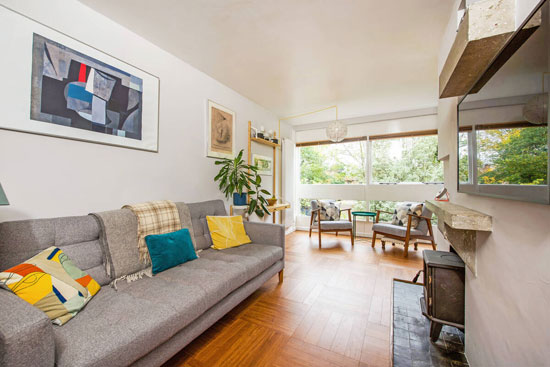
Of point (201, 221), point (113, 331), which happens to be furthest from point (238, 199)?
point (113, 331)

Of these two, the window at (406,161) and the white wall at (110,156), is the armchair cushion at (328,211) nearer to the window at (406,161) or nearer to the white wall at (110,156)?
the window at (406,161)

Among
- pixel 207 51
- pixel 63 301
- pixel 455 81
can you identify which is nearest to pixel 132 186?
pixel 63 301

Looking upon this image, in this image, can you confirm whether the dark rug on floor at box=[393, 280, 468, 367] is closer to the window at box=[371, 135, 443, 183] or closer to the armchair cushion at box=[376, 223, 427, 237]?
the armchair cushion at box=[376, 223, 427, 237]

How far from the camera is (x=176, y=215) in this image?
2.17 meters

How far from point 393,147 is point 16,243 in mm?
5266

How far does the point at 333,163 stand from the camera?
207 inches

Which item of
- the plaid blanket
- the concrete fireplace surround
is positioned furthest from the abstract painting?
the concrete fireplace surround

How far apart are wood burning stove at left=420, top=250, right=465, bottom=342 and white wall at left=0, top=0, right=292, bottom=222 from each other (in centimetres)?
250

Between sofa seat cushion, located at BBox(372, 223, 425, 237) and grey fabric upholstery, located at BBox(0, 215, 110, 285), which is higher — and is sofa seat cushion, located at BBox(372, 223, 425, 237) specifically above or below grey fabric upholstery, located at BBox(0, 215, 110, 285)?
below

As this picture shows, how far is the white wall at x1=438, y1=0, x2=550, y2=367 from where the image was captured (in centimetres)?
70

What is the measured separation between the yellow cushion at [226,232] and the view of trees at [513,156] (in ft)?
6.87

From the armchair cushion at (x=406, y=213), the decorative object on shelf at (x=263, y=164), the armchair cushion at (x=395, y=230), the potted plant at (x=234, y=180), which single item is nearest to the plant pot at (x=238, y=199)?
the potted plant at (x=234, y=180)

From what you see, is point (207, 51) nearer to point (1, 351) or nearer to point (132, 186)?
point (132, 186)

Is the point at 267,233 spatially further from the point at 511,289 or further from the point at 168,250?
the point at 511,289
